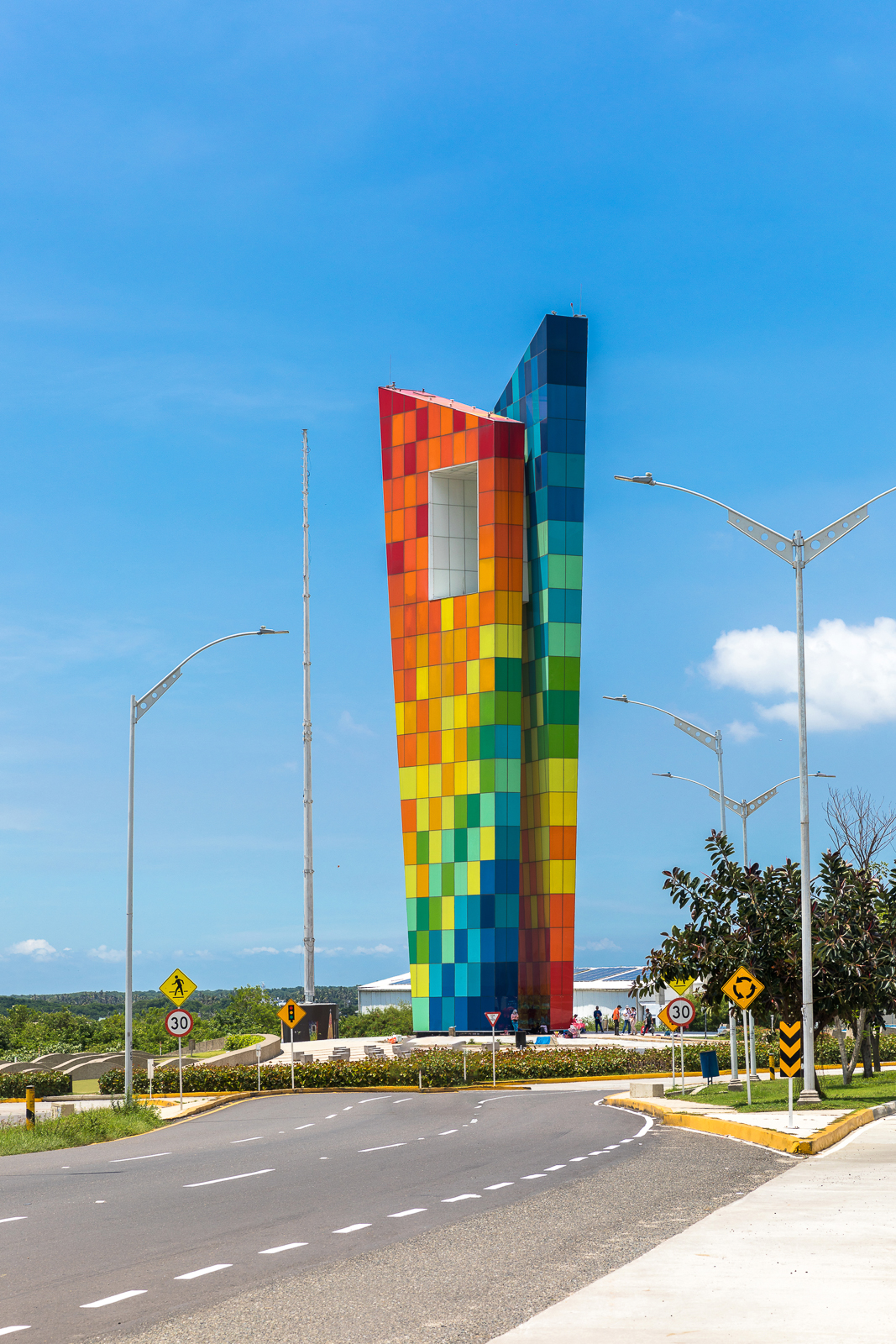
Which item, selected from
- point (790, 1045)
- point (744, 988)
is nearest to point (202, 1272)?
point (790, 1045)

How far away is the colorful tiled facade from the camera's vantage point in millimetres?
64250

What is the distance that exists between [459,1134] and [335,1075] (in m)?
18.3

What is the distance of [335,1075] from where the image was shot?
42531 mm

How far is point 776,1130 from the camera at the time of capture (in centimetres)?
2130

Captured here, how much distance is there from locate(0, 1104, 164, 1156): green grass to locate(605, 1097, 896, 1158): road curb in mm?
10412

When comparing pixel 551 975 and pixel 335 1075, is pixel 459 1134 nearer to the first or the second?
pixel 335 1075

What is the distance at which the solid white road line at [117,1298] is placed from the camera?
9398 mm

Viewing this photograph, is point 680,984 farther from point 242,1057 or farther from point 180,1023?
point 242,1057

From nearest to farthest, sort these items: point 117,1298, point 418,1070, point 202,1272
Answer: point 117,1298 < point 202,1272 < point 418,1070

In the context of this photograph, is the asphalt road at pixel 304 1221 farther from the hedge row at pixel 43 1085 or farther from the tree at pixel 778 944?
the hedge row at pixel 43 1085

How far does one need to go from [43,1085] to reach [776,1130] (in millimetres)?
30919

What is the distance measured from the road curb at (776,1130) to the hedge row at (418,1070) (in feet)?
46.2

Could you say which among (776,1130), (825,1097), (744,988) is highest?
(744,988)

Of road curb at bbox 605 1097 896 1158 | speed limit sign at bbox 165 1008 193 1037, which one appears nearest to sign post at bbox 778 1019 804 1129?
road curb at bbox 605 1097 896 1158
